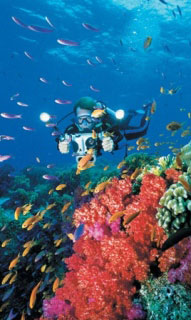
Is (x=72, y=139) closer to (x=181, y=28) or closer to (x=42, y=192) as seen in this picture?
(x=42, y=192)

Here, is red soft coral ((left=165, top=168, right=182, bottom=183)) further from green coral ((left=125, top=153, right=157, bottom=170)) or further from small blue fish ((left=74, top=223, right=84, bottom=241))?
green coral ((left=125, top=153, right=157, bottom=170))

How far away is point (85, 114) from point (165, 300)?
17.6 ft

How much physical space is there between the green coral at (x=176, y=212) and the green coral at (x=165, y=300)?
57cm

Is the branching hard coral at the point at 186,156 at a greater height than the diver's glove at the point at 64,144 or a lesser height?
lesser

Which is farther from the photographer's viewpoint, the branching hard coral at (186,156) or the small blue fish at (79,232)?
→ the branching hard coral at (186,156)

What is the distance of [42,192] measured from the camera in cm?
1184

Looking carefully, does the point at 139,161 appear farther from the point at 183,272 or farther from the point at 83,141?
the point at 183,272

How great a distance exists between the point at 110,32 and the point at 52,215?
28329 millimetres

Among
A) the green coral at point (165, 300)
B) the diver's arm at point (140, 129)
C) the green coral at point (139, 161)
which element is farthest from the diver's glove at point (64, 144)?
the green coral at point (165, 300)

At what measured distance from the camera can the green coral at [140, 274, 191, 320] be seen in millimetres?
2174

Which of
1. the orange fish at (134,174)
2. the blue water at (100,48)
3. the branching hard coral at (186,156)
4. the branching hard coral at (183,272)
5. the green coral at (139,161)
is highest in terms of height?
Result: the blue water at (100,48)

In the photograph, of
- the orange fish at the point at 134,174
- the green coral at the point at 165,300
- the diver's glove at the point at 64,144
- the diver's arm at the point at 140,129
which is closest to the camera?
the green coral at the point at 165,300

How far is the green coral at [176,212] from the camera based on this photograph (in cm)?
266

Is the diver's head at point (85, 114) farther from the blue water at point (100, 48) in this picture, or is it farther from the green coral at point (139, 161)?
the blue water at point (100, 48)
